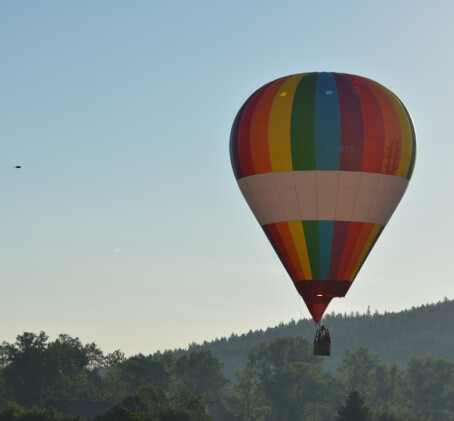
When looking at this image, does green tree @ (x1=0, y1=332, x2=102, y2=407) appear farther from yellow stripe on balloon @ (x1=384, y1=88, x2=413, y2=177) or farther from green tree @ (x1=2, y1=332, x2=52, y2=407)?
yellow stripe on balloon @ (x1=384, y1=88, x2=413, y2=177)

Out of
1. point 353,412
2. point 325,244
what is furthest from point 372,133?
point 353,412

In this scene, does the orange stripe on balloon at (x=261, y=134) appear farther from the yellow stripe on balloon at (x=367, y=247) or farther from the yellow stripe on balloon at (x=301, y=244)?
the yellow stripe on balloon at (x=367, y=247)

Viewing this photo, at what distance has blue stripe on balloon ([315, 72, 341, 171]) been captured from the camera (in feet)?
222

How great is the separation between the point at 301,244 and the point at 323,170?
432cm

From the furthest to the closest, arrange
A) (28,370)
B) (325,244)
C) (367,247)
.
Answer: (28,370) → (367,247) → (325,244)

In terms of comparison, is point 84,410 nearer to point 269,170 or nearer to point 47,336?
point 47,336

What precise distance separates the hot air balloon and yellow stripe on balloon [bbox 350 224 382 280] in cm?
9

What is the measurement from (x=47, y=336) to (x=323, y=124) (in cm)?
12548

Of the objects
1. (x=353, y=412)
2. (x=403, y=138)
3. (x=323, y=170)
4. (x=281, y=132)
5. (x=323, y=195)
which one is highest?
(x=403, y=138)

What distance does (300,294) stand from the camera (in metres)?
68.4

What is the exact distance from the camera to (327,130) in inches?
2667

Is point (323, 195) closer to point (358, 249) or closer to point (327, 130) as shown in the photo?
point (327, 130)

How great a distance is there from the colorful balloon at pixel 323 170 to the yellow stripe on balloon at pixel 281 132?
0.06 meters

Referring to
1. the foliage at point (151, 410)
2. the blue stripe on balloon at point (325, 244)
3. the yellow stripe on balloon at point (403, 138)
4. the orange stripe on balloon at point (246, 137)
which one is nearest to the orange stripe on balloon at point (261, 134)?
the orange stripe on balloon at point (246, 137)
